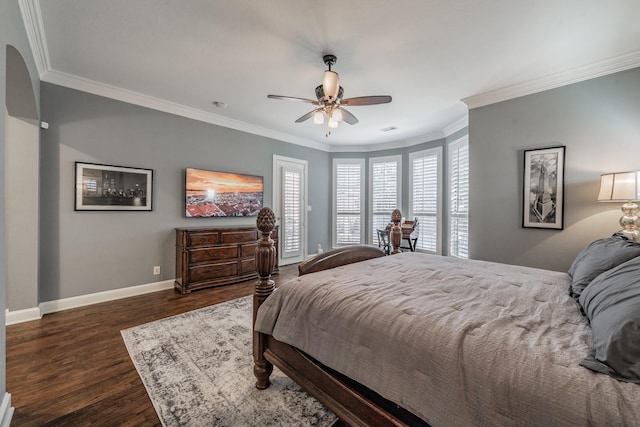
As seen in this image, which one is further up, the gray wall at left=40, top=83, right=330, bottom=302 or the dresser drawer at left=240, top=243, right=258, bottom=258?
the gray wall at left=40, top=83, right=330, bottom=302

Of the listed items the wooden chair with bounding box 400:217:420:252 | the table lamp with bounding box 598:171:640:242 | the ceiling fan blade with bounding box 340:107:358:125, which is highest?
the ceiling fan blade with bounding box 340:107:358:125

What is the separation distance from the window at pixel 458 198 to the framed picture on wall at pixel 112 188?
4.86 meters

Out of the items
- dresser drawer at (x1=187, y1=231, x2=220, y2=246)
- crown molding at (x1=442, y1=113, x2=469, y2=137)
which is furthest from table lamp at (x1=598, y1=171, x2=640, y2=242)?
dresser drawer at (x1=187, y1=231, x2=220, y2=246)

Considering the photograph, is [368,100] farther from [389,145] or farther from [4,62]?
[389,145]

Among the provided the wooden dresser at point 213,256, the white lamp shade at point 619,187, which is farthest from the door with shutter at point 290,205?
the white lamp shade at point 619,187

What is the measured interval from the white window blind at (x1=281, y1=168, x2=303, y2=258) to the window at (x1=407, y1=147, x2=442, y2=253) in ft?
7.95

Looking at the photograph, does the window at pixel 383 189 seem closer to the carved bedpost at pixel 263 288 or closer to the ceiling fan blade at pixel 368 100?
the ceiling fan blade at pixel 368 100

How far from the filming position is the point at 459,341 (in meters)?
0.94

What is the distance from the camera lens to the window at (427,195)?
5102 mm

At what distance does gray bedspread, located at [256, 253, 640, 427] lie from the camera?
0.73 meters

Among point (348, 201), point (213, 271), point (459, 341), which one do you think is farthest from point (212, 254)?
point (459, 341)

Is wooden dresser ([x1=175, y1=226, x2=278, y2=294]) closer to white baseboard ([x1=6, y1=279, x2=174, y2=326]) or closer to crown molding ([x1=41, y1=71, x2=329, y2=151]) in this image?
white baseboard ([x1=6, y1=279, x2=174, y2=326])

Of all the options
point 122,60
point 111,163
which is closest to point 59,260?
point 111,163

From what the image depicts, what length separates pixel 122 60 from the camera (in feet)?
8.87
